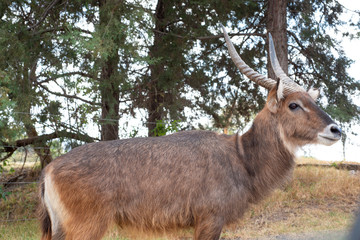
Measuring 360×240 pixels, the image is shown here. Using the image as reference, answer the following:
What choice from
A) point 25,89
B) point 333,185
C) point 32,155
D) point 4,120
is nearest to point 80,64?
point 25,89

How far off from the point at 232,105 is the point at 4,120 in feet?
22.5

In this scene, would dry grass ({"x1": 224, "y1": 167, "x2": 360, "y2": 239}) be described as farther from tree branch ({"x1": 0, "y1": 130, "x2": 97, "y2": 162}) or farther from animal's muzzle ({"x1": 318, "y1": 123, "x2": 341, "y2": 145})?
tree branch ({"x1": 0, "y1": 130, "x2": 97, "y2": 162})

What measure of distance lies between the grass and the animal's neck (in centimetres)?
274

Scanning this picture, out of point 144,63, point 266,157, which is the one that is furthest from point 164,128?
point 266,157

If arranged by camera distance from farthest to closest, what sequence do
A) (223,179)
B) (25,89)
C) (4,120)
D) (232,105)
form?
(232,105), (25,89), (4,120), (223,179)

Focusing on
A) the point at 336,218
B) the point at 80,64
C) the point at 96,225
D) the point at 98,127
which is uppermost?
the point at 80,64

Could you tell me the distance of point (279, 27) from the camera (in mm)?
10570

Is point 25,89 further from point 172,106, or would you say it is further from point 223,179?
point 223,179

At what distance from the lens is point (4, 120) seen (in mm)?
8492

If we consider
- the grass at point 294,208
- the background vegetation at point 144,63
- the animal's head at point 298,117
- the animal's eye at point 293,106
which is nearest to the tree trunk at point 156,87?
the background vegetation at point 144,63

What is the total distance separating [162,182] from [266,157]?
133 cm

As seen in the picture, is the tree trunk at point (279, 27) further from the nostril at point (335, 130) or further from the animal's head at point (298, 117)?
the nostril at point (335, 130)

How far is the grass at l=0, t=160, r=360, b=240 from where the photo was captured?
8.06 meters

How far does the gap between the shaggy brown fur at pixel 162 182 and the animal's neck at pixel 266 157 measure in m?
0.01
